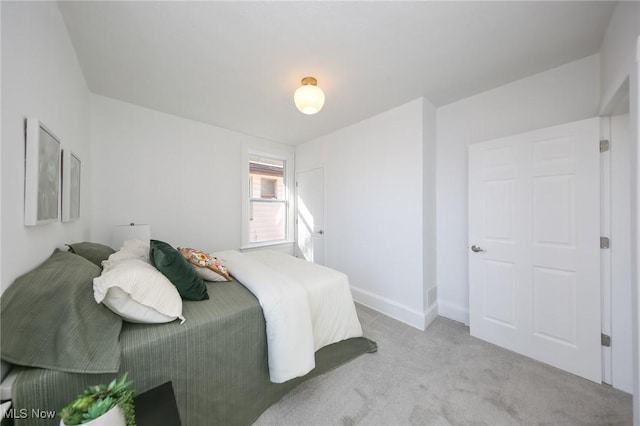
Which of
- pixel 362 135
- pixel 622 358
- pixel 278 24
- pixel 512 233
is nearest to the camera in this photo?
pixel 278 24

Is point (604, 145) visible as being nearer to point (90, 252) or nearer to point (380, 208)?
point (380, 208)

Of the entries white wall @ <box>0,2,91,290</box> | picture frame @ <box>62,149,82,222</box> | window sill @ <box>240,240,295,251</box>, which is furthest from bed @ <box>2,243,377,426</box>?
window sill @ <box>240,240,295,251</box>

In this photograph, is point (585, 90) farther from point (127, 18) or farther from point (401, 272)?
point (127, 18)

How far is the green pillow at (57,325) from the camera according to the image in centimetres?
79

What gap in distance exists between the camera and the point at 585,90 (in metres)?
1.83

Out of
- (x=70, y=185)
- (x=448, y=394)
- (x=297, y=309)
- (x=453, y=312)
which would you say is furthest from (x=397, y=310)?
(x=70, y=185)

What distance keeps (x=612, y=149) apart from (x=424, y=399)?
2.29 metres

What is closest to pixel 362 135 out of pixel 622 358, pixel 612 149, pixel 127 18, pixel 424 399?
pixel 612 149

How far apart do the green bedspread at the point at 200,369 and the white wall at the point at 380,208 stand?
5.29 feet

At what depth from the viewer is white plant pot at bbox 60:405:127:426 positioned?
1.96 ft

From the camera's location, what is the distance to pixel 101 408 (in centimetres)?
63

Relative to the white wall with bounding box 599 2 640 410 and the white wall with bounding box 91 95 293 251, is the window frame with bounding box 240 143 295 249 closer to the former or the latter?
the white wall with bounding box 91 95 293 251

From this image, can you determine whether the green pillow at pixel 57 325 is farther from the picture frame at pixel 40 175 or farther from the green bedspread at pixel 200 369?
the picture frame at pixel 40 175

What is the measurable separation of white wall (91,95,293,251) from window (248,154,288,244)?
304mm
